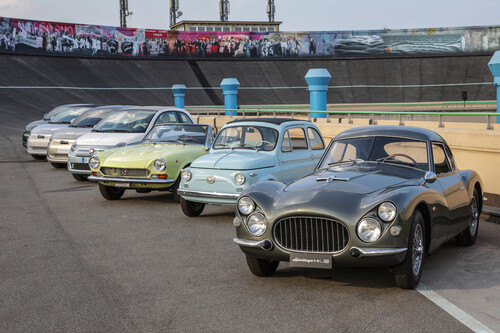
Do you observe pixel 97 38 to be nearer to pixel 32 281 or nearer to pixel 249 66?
pixel 249 66

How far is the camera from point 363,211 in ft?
18.3

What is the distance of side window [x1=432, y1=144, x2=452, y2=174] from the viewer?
23.5ft

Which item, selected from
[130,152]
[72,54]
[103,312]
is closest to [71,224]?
[130,152]

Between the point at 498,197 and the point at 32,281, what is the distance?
7.22 meters

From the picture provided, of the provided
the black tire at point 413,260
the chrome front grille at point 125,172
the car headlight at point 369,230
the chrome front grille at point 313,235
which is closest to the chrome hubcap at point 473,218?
the black tire at point 413,260

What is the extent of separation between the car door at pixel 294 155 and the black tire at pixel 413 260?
425 centimetres

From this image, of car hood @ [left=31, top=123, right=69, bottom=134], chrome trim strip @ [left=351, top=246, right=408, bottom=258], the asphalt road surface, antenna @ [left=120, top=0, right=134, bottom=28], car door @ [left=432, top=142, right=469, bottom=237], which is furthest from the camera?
antenna @ [left=120, top=0, right=134, bottom=28]

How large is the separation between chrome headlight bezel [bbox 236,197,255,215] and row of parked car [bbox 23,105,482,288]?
12 mm

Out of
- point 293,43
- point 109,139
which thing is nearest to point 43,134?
point 109,139

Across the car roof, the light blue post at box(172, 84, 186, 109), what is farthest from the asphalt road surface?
the light blue post at box(172, 84, 186, 109)

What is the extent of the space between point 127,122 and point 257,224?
9.22 m

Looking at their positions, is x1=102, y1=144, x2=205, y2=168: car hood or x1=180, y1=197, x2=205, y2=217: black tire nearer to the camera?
x1=180, y1=197, x2=205, y2=217: black tire

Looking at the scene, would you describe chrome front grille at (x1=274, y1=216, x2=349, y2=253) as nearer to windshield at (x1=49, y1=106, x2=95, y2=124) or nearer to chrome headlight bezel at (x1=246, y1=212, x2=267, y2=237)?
chrome headlight bezel at (x1=246, y1=212, x2=267, y2=237)

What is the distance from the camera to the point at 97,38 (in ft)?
212
